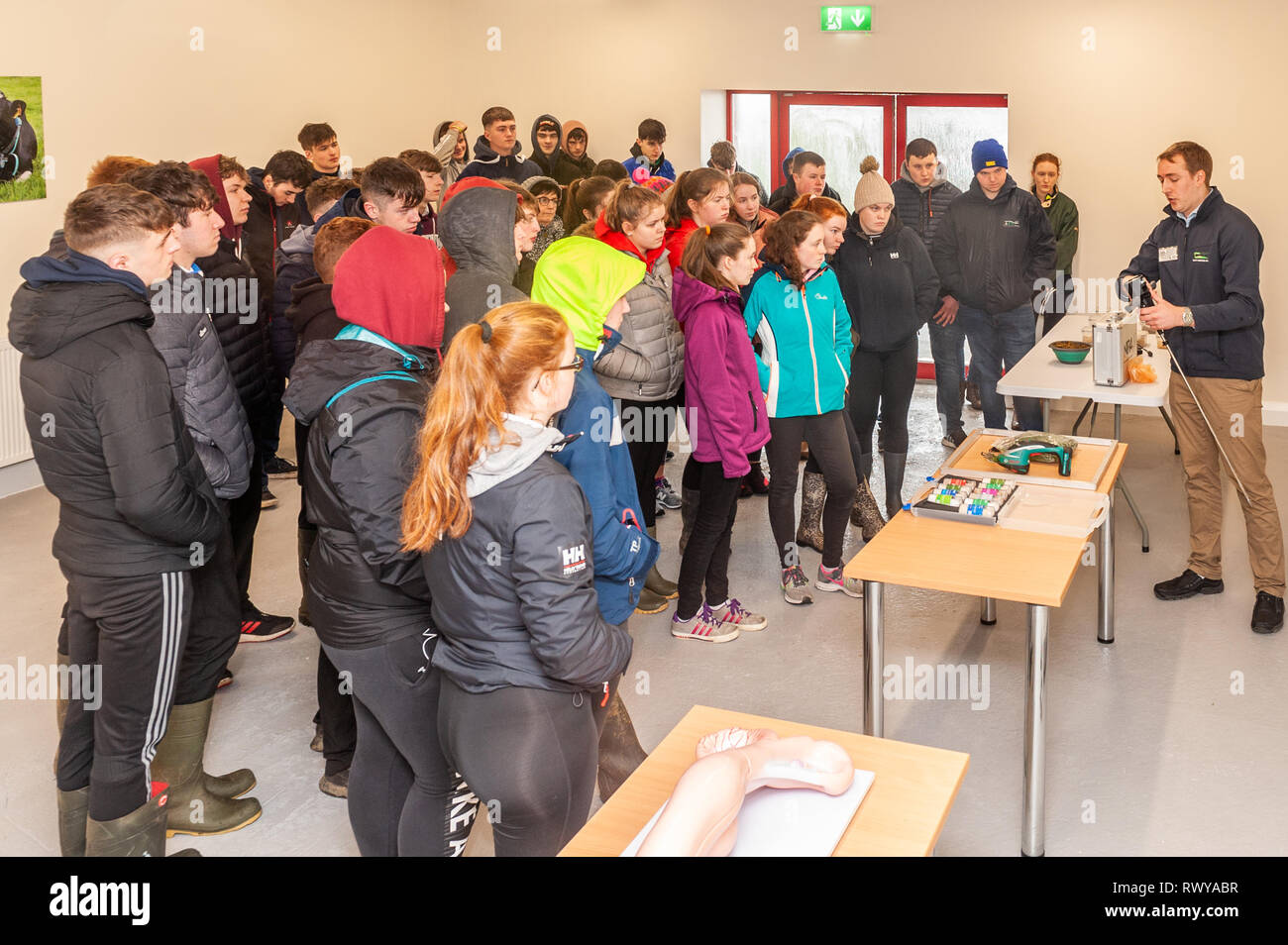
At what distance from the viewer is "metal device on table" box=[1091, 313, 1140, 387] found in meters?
4.59

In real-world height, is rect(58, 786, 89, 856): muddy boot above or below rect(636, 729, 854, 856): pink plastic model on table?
below

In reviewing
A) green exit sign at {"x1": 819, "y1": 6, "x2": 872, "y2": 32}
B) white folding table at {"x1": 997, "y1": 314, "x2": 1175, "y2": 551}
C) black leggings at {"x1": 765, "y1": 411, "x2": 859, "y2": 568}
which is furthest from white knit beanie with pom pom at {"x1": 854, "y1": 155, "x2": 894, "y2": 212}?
green exit sign at {"x1": 819, "y1": 6, "x2": 872, "y2": 32}

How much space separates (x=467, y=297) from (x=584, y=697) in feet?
4.67

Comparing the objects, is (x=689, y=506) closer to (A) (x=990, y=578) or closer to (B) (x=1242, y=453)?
(A) (x=990, y=578)

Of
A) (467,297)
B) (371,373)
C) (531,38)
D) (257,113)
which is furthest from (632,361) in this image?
(531,38)

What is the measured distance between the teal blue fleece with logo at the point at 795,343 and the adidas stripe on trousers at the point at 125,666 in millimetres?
2293

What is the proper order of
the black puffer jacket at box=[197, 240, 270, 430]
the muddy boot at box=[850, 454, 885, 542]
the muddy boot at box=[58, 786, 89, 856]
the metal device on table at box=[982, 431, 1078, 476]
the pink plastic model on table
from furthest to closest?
the muddy boot at box=[850, 454, 885, 542], the metal device on table at box=[982, 431, 1078, 476], the black puffer jacket at box=[197, 240, 270, 430], the muddy boot at box=[58, 786, 89, 856], the pink plastic model on table

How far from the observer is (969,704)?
3.81 metres

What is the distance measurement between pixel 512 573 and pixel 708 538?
2.23 meters

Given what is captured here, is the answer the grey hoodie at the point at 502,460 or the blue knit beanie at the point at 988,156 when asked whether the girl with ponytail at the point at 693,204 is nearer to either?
the blue knit beanie at the point at 988,156

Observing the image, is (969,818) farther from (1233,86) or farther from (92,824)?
(1233,86)

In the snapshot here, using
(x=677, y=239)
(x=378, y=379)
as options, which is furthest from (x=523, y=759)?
(x=677, y=239)

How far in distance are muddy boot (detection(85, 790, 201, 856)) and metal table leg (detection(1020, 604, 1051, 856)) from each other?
2.01m

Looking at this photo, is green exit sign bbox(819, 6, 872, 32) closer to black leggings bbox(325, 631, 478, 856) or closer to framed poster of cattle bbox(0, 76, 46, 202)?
framed poster of cattle bbox(0, 76, 46, 202)
